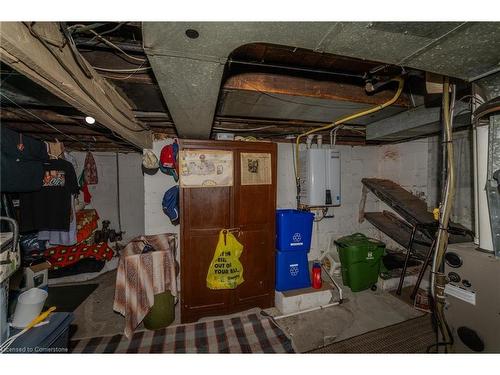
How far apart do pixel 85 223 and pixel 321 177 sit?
4.46m

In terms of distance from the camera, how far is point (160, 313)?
2.70m

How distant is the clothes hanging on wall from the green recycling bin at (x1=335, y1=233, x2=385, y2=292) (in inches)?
174

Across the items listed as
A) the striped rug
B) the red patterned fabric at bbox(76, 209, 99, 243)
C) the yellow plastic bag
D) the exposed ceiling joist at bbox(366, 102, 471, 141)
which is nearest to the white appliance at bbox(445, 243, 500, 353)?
the striped rug

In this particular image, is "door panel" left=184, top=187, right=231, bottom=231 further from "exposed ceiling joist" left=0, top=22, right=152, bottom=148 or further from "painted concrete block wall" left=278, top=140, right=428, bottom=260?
"painted concrete block wall" left=278, top=140, right=428, bottom=260

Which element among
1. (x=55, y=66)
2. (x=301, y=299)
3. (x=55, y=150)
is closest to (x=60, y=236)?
(x=55, y=150)

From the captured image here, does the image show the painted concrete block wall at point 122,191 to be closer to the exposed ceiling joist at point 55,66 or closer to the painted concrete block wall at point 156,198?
the painted concrete block wall at point 156,198

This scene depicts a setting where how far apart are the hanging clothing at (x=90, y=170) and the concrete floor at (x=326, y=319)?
229 centimetres

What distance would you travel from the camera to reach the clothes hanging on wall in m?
2.34

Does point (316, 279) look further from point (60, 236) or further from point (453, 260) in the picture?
point (60, 236)

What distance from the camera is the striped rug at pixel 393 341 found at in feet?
7.76

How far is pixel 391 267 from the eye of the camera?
3617 millimetres

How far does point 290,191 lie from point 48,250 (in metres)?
4.45

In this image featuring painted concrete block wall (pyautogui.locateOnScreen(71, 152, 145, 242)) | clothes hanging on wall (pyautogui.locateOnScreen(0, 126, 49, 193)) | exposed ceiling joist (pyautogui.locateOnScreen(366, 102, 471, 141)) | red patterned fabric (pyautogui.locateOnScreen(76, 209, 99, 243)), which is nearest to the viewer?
exposed ceiling joist (pyautogui.locateOnScreen(366, 102, 471, 141))

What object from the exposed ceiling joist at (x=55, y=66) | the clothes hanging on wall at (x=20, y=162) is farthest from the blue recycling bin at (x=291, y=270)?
the clothes hanging on wall at (x=20, y=162)
